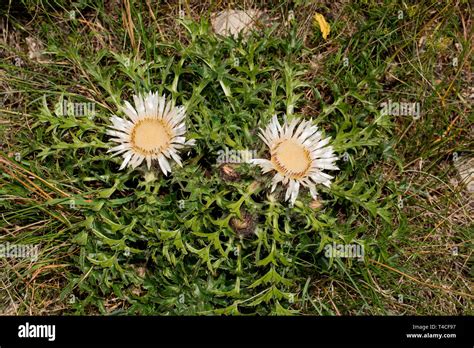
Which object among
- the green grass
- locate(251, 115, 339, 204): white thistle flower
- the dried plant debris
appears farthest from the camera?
the dried plant debris

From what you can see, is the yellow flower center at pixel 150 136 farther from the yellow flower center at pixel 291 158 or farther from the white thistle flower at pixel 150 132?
the yellow flower center at pixel 291 158

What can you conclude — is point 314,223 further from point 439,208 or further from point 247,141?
point 439,208

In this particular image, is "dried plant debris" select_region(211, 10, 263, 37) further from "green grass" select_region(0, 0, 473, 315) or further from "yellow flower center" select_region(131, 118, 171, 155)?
"yellow flower center" select_region(131, 118, 171, 155)

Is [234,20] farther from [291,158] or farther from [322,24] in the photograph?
[291,158]

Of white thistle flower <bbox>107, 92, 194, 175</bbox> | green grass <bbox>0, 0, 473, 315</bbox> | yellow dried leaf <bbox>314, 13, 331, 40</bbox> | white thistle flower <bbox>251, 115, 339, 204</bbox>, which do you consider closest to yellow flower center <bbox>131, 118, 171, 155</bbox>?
white thistle flower <bbox>107, 92, 194, 175</bbox>

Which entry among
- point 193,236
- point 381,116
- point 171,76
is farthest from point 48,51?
point 381,116
